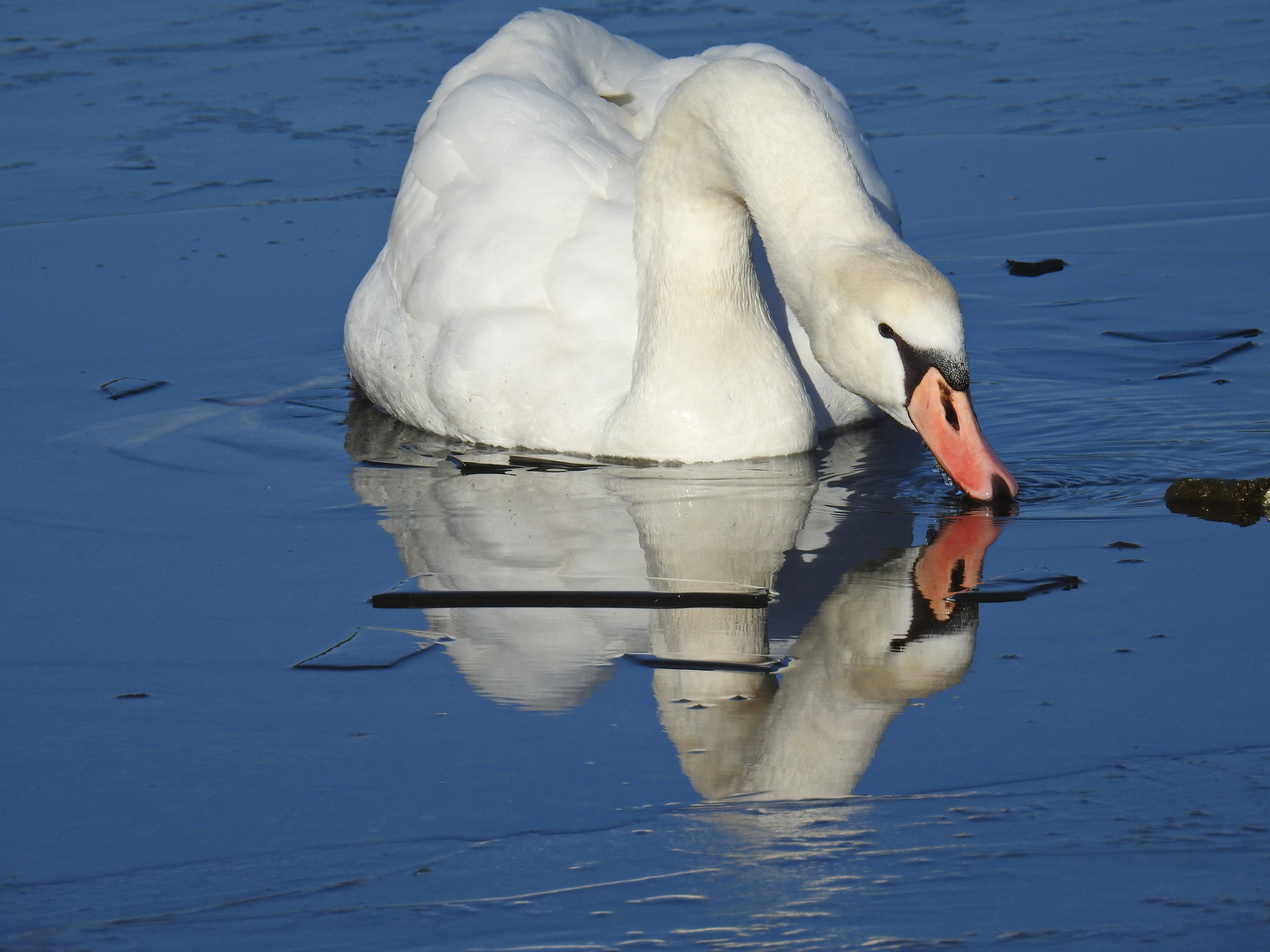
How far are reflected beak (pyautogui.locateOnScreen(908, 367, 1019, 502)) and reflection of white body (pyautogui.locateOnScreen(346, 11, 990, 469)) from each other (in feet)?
Answer: 0.15

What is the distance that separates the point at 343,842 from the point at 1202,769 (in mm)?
1730

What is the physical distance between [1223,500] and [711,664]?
1911mm

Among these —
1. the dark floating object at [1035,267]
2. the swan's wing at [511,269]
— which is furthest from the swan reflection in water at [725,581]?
the dark floating object at [1035,267]

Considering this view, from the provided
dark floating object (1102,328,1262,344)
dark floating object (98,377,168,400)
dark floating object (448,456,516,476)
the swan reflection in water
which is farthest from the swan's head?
dark floating object (98,377,168,400)

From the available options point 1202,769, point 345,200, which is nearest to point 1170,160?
point 345,200

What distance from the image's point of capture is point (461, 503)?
6.37m

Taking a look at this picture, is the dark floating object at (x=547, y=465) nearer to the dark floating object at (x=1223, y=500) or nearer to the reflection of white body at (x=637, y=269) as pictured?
the reflection of white body at (x=637, y=269)

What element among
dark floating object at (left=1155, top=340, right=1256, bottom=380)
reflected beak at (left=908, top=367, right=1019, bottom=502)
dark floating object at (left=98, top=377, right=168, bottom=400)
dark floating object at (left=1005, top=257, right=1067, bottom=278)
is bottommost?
dark floating object at (left=98, top=377, right=168, bottom=400)

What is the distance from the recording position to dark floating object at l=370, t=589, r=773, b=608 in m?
5.20

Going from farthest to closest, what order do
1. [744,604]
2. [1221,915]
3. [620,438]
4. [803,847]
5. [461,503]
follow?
1. [620,438]
2. [461,503]
3. [744,604]
4. [803,847]
5. [1221,915]

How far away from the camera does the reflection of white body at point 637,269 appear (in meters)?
6.10

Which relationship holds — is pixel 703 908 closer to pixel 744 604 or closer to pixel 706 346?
pixel 744 604

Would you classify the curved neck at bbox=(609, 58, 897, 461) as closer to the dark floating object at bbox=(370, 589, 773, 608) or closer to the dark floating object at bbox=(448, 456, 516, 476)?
the dark floating object at bbox=(448, 456, 516, 476)

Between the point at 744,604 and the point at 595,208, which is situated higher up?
the point at 595,208
